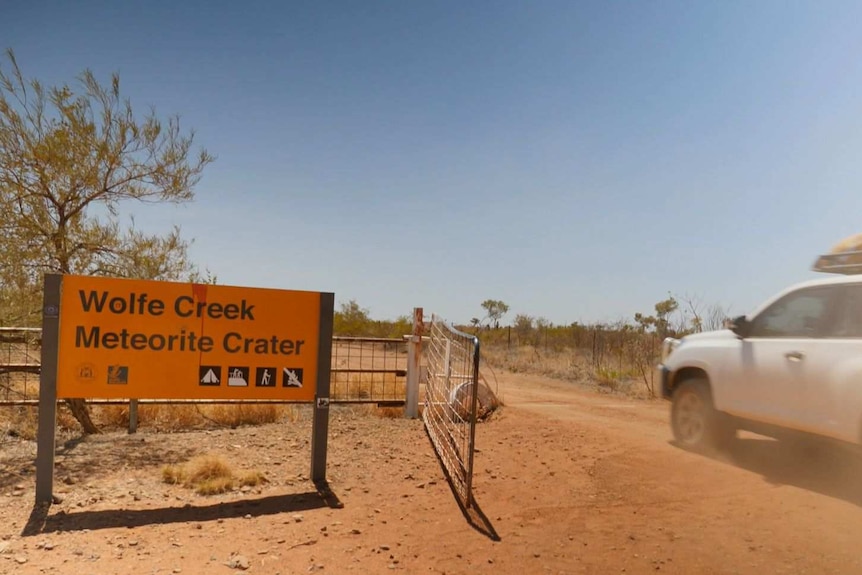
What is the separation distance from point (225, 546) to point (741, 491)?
15.1ft

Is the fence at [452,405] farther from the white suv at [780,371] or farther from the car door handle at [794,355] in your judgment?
the car door handle at [794,355]

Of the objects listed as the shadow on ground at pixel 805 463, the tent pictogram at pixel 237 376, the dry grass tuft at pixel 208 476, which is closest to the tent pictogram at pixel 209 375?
the tent pictogram at pixel 237 376

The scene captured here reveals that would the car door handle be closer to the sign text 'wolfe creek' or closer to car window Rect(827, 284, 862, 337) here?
car window Rect(827, 284, 862, 337)

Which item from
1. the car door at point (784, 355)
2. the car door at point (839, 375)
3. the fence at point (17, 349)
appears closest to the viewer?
the car door at point (839, 375)

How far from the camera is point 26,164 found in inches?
329

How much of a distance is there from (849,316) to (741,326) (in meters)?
1.03

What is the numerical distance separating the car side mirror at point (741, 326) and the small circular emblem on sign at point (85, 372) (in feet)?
21.0

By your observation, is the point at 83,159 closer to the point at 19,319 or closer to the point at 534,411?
the point at 19,319

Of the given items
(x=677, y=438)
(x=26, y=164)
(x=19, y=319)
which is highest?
(x=26, y=164)

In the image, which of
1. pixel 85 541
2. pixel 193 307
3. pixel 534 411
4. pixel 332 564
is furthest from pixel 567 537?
pixel 534 411

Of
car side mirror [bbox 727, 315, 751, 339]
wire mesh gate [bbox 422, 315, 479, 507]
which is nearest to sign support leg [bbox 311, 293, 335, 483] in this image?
wire mesh gate [bbox 422, 315, 479, 507]

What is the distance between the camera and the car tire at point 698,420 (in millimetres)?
6508

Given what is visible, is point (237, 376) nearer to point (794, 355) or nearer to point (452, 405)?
point (452, 405)

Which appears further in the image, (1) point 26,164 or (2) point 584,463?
(1) point 26,164
